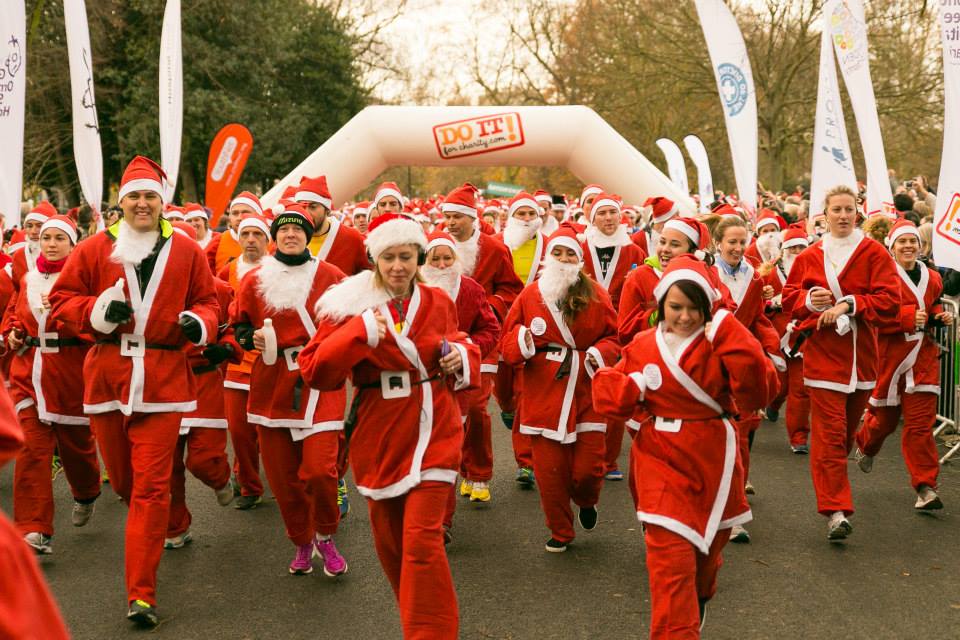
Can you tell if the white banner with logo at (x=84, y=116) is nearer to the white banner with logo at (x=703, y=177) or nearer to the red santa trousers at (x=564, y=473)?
the red santa trousers at (x=564, y=473)

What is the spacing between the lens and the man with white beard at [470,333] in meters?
6.38

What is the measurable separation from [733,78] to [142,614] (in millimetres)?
10550

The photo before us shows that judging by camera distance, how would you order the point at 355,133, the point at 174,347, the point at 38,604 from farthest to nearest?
the point at 355,133, the point at 174,347, the point at 38,604

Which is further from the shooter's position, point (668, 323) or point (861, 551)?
point (861, 551)

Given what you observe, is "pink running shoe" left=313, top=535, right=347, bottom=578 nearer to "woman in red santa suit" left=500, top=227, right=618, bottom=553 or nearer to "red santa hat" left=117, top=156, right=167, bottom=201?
"woman in red santa suit" left=500, top=227, right=618, bottom=553

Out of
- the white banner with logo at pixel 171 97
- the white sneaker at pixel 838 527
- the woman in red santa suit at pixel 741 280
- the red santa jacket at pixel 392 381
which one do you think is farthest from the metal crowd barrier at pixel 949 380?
the white banner with logo at pixel 171 97

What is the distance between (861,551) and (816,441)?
72 cm

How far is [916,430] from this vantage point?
741cm

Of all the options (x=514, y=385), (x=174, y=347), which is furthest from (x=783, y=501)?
(x=174, y=347)

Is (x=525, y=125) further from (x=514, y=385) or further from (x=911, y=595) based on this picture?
(x=911, y=595)

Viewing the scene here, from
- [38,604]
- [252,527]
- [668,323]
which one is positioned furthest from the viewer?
[252,527]

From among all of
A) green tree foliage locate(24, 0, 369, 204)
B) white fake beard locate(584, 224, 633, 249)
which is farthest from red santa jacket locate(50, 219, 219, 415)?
green tree foliage locate(24, 0, 369, 204)

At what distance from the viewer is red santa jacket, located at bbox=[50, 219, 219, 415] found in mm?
5723

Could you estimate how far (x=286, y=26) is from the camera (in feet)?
117
